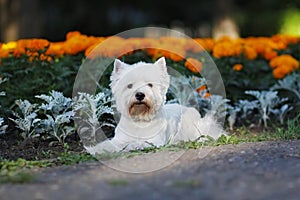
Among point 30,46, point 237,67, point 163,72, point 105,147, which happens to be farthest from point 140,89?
point 237,67

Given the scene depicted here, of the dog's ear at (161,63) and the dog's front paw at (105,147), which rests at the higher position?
the dog's ear at (161,63)

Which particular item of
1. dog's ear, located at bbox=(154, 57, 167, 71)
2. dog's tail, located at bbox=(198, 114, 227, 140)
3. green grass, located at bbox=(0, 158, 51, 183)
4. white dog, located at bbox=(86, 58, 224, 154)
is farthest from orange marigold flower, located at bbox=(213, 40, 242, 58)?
green grass, located at bbox=(0, 158, 51, 183)

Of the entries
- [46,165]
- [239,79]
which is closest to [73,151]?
[46,165]

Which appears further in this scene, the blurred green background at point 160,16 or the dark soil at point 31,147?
the blurred green background at point 160,16

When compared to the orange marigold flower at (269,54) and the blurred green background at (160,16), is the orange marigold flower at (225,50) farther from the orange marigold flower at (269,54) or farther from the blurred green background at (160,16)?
the blurred green background at (160,16)

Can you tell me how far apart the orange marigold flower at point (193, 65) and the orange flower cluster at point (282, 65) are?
107 centimetres

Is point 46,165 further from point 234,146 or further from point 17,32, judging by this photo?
point 17,32

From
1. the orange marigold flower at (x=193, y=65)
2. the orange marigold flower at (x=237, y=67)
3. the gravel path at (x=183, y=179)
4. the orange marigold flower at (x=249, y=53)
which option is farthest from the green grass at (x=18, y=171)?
the orange marigold flower at (x=249, y=53)

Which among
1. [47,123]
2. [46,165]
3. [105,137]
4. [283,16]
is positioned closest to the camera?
[46,165]

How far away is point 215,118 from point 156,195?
3.19 m

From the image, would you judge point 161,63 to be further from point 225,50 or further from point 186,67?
point 225,50

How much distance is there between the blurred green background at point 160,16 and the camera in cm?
1909

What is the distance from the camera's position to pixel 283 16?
18.5 m

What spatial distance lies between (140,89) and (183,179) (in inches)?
57.7
